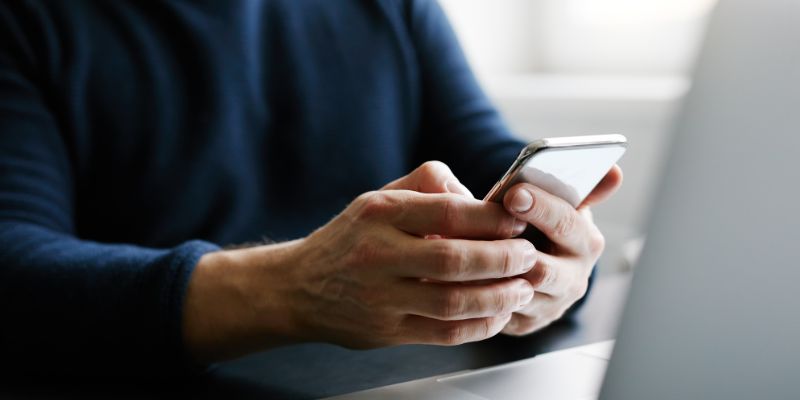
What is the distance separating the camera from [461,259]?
55 cm

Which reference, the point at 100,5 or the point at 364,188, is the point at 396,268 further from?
the point at 100,5

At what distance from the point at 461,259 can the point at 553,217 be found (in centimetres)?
10

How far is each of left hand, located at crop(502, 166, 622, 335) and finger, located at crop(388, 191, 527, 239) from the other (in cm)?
1

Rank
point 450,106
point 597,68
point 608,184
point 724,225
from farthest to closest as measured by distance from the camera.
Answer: point 597,68, point 450,106, point 608,184, point 724,225

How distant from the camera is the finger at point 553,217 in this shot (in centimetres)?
55

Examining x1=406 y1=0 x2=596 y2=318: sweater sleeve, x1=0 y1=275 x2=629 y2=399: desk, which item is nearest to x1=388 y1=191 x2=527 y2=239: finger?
x1=0 y1=275 x2=629 y2=399: desk

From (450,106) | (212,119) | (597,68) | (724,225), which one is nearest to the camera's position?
(724,225)

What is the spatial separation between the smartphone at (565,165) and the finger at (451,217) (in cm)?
1

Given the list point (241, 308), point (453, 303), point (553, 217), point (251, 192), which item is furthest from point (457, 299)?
point (251, 192)

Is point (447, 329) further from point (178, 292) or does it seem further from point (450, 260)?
point (178, 292)

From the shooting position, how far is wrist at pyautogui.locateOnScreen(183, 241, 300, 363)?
2.15 feet

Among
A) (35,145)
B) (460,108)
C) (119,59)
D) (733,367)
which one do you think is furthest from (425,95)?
(733,367)

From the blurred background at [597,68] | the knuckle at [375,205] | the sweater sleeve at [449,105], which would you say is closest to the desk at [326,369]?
the knuckle at [375,205]

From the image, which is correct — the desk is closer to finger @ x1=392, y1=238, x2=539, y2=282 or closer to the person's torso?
finger @ x1=392, y1=238, x2=539, y2=282
